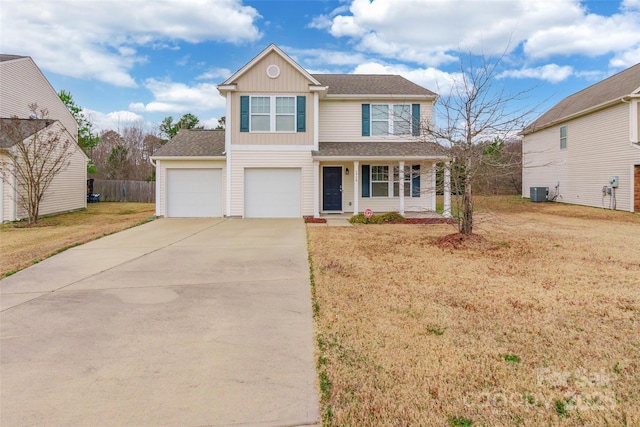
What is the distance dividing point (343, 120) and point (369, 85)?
7.19 ft

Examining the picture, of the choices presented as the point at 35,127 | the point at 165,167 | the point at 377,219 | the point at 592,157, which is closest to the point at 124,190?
the point at 35,127

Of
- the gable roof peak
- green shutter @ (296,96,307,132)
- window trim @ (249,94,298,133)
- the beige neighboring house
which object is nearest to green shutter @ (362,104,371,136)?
green shutter @ (296,96,307,132)

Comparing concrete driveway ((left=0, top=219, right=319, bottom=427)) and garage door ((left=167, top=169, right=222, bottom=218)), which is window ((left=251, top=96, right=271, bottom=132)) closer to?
garage door ((left=167, top=169, right=222, bottom=218))

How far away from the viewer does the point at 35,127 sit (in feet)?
52.2

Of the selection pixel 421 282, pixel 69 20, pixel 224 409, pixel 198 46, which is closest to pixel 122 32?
pixel 69 20

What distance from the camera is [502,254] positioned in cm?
810

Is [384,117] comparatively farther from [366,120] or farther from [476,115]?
[476,115]

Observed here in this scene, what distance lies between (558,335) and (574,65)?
74.8 ft

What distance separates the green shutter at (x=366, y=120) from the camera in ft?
54.6

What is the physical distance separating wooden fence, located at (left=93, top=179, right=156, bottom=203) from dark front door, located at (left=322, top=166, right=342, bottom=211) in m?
16.3

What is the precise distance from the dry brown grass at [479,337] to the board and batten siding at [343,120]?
961 centimetres

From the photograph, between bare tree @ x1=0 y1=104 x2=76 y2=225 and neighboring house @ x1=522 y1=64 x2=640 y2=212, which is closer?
bare tree @ x1=0 y1=104 x2=76 y2=225

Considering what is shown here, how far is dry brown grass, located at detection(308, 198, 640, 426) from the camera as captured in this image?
2670mm

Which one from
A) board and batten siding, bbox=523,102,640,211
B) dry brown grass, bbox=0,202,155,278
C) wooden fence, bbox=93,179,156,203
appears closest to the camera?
dry brown grass, bbox=0,202,155,278
